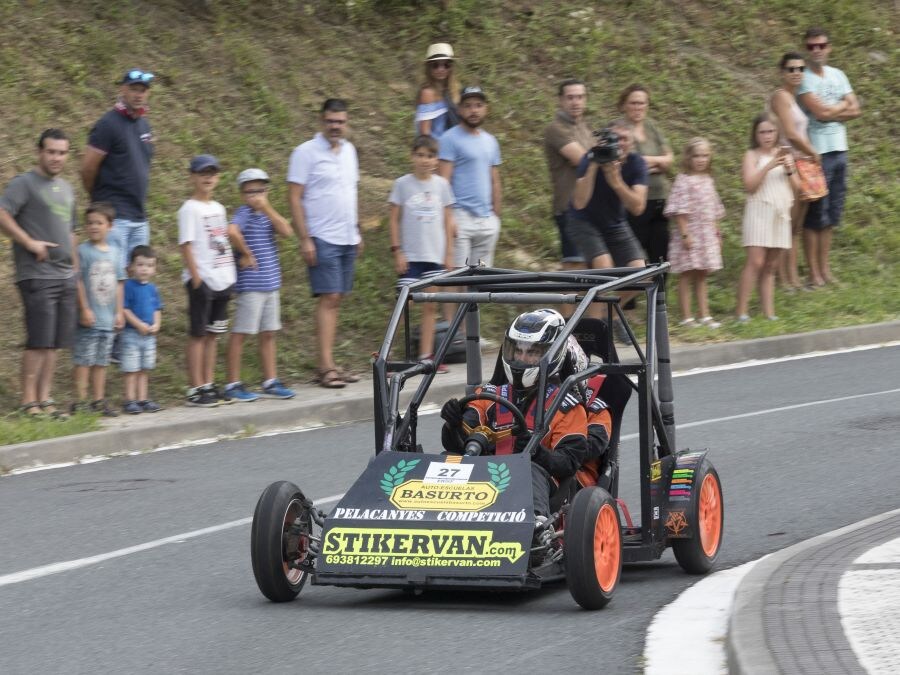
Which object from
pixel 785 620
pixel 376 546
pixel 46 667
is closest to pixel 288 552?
pixel 376 546

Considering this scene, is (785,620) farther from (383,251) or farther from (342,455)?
(383,251)

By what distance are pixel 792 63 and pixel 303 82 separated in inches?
223

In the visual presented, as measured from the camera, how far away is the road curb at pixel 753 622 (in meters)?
5.22

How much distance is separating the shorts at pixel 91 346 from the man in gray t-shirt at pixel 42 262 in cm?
22

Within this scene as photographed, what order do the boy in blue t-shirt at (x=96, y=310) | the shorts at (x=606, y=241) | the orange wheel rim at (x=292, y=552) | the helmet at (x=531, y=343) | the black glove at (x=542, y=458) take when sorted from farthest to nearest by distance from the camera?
the shorts at (x=606, y=241) → the boy in blue t-shirt at (x=96, y=310) → the helmet at (x=531, y=343) → the black glove at (x=542, y=458) → the orange wheel rim at (x=292, y=552)

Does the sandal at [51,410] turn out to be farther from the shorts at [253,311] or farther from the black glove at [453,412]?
the black glove at [453,412]

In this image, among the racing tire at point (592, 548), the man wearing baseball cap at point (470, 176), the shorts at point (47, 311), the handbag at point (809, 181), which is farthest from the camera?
the handbag at point (809, 181)

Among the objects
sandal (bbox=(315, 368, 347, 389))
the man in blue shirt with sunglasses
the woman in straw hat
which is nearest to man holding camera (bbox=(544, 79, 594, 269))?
the woman in straw hat

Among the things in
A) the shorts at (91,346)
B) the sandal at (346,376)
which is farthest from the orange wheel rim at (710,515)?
the sandal at (346,376)

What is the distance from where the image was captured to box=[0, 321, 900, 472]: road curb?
35.0 ft

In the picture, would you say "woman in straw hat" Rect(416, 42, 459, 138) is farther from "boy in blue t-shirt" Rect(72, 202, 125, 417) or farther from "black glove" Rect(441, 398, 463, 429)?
"black glove" Rect(441, 398, 463, 429)

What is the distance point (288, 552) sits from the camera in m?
6.93

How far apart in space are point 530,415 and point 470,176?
648 centimetres

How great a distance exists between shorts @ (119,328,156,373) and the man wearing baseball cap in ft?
9.83
